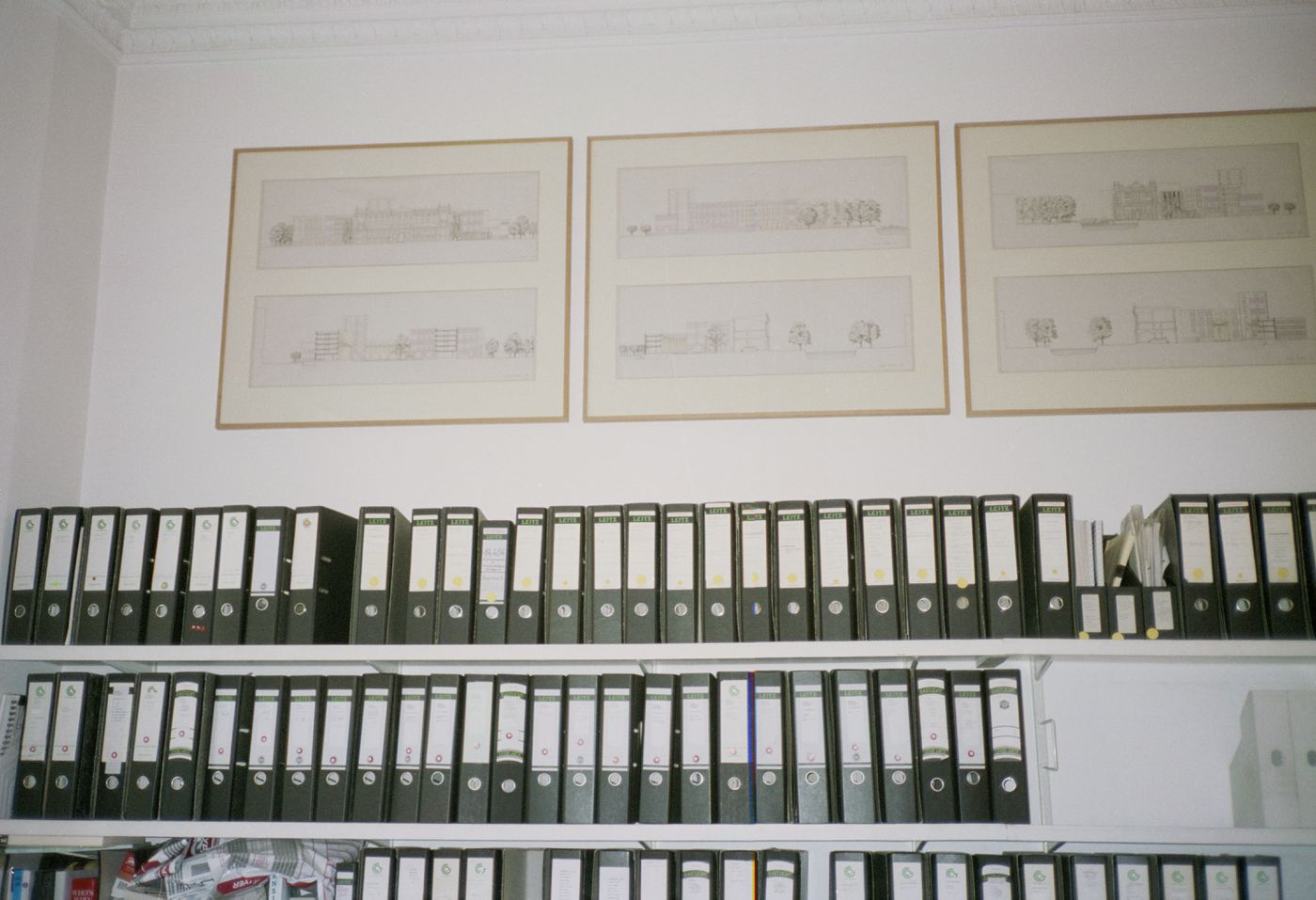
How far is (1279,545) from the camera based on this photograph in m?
2.15

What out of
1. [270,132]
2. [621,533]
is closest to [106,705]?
[621,533]

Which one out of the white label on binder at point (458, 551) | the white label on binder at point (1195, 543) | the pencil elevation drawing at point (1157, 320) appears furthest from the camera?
the pencil elevation drawing at point (1157, 320)

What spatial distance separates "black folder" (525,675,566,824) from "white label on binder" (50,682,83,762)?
34.9 inches

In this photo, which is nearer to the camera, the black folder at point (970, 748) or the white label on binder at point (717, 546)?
the black folder at point (970, 748)

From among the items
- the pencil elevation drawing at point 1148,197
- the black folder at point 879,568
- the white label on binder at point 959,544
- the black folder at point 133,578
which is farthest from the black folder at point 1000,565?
the black folder at point 133,578

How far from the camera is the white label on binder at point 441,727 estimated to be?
2191 mm

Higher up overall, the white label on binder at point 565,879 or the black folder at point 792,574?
the black folder at point 792,574

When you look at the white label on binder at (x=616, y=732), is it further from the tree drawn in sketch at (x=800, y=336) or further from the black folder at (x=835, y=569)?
the tree drawn in sketch at (x=800, y=336)

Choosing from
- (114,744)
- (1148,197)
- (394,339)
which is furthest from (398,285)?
(1148,197)

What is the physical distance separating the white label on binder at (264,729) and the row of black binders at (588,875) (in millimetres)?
251

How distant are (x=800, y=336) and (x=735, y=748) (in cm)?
97

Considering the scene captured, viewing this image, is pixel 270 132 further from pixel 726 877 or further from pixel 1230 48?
pixel 1230 48

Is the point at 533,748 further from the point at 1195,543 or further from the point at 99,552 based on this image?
the point at 1195,543

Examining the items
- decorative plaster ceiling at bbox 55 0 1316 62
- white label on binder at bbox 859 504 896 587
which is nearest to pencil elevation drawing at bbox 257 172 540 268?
decorative plaster ceiling at bbox 55 0 1316 62
